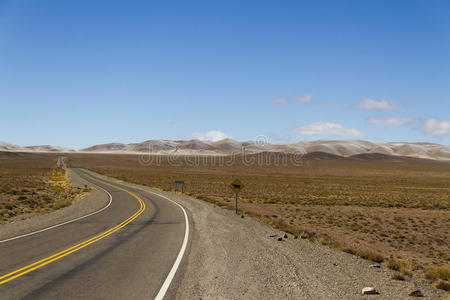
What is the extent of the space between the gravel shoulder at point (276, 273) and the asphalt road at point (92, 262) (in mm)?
678

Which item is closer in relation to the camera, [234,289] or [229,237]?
[234,289]

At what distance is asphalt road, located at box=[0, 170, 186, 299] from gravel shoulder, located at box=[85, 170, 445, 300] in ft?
2.22

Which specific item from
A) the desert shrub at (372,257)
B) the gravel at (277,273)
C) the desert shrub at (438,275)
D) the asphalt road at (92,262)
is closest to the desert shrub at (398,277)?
the gravel at (277,273)

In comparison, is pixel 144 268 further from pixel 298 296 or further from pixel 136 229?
pixel 136 229

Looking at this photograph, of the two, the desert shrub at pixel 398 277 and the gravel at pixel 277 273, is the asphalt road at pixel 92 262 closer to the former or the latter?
the gravel at pixel 277 273

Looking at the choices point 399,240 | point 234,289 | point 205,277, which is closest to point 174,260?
point 205,277

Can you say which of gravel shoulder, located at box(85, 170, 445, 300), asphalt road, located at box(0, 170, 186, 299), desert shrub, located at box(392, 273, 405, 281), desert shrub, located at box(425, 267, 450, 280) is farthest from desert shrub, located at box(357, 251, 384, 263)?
asphalt road, located at box(0, 170, 186, 299)

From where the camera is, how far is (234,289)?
7.43 m

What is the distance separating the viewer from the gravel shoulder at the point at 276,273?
727cm

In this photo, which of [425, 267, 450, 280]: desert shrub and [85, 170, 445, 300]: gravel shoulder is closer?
[85, 170, 445, 300]: gravel shoulder

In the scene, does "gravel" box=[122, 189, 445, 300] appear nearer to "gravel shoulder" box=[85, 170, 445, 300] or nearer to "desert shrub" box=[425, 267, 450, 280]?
"gravel shoulder" box=[85, 170, 445, 300]

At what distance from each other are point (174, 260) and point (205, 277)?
188 cm

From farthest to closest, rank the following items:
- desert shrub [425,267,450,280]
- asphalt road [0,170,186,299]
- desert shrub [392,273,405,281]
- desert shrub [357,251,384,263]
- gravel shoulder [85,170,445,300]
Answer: desert shrub [357,251,384,263] < desert shrub [425,267,450,280] < desert shrub [392,273,405,281] < gravel shoulder [85,170,445,300] < asphalt road [0,170,186,299]

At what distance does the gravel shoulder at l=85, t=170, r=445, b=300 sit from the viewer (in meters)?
7.27
